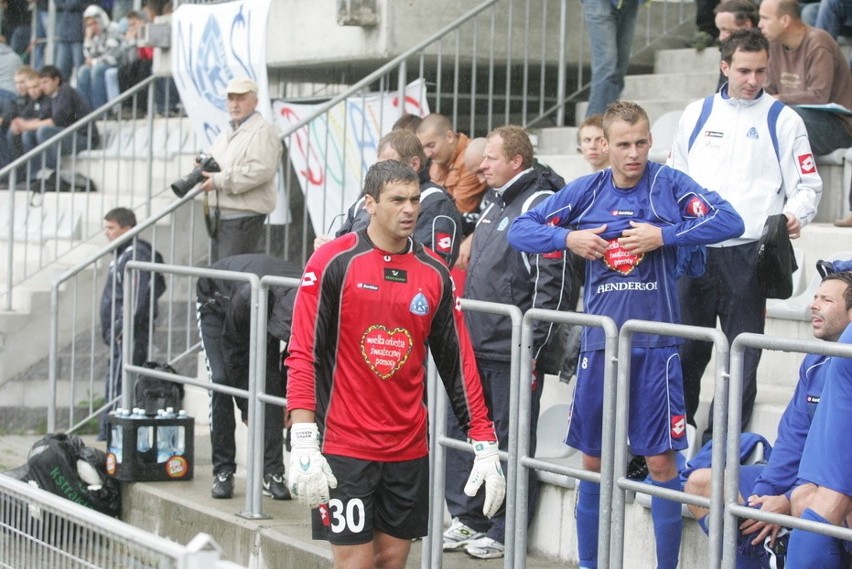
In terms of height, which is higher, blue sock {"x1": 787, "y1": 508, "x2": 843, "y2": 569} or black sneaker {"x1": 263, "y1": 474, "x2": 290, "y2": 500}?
blue sock {"x1": 787, "y1": 508, "x2": 843, "y2": 569}

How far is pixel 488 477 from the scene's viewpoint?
552 cm

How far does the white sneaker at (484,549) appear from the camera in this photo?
712 cm

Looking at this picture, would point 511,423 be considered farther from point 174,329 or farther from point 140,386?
point 174,329

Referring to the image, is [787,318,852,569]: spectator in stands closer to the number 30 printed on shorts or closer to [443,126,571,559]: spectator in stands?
the number 30 printed on shorts

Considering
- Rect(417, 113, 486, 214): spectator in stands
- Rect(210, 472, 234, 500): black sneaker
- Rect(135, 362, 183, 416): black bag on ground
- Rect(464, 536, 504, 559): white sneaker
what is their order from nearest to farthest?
1. Rect(464, 536, 504, 559): white sneaker
2. Rect(210, 472, 234, 500): black sneaker
3. Rect(417, 113, 486, 214): spectator in stands
4. Rect(135, 362, 183, 416): black bag on ground

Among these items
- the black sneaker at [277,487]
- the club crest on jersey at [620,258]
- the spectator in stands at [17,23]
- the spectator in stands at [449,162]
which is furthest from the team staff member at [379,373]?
the spectator in stands at [17,23]

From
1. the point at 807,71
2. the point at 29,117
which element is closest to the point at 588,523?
the point at 807,71

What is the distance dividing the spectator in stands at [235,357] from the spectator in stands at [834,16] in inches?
154

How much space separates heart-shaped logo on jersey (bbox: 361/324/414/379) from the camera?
5609 millimetres

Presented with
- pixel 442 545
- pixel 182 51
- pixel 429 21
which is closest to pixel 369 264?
pixel 442 545

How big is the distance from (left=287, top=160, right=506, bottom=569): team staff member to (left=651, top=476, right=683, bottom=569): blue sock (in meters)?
0.86

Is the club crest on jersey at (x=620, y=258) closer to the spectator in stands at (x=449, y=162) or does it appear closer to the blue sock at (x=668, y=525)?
the blue sock at (x=668, y=525)

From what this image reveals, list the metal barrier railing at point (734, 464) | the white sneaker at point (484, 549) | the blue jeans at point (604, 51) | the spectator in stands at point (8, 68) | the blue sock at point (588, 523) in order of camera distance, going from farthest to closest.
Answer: the spectator in stands at point (8, 68) → the blue jeans at point (604, 51) → the white sneaker at point (484, 549) → the blue sock at point (588, 523) → the metal barrier railing at point (734, 464)

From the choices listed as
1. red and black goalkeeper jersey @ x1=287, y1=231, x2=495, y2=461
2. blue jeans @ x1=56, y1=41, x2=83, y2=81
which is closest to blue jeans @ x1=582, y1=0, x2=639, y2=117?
red and black goalkeeper jersey @ x1=287, y1=231, x2=495, y2=461
